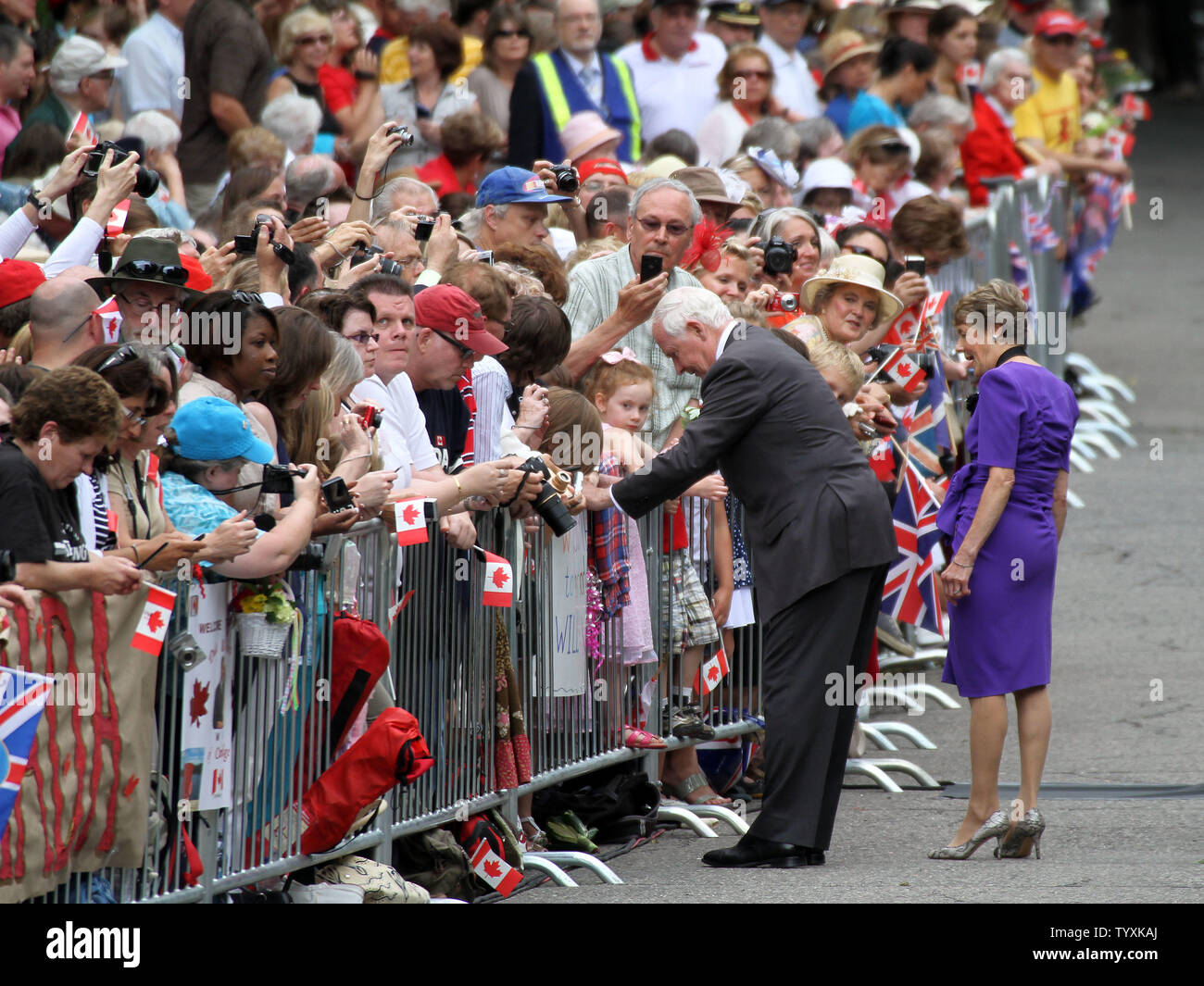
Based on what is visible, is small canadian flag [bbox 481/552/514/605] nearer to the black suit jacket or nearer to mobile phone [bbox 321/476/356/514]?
the black suit jacket

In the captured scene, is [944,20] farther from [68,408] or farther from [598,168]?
[68,408]

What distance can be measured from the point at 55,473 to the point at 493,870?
2.51 meters

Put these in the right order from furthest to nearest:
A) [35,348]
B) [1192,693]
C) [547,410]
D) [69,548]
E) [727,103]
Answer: [727,103] → [1192,693] → [547,410] → [35,348] → [69,548]

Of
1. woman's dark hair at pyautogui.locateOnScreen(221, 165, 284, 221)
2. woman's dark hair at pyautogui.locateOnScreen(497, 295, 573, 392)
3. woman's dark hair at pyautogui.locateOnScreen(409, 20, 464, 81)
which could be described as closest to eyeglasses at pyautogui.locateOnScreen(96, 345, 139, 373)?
woman's dark hair at pyautogui.locateOnScreen(497, 295, 573, 392)

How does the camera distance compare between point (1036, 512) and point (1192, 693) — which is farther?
point (1192, 693)

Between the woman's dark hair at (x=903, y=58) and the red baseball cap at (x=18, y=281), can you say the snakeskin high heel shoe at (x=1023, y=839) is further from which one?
the woman's dark hair at (x=903, y=58)

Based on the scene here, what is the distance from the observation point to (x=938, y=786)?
29.7 ft

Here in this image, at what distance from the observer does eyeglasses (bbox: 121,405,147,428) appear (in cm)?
550

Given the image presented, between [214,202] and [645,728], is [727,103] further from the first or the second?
[645,728]

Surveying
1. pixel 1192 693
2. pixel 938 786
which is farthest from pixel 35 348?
pixel 1192 693

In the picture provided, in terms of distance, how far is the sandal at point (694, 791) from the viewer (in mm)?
8531

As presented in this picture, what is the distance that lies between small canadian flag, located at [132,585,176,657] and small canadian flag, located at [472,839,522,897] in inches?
80.8

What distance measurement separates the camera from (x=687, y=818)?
816 cm
